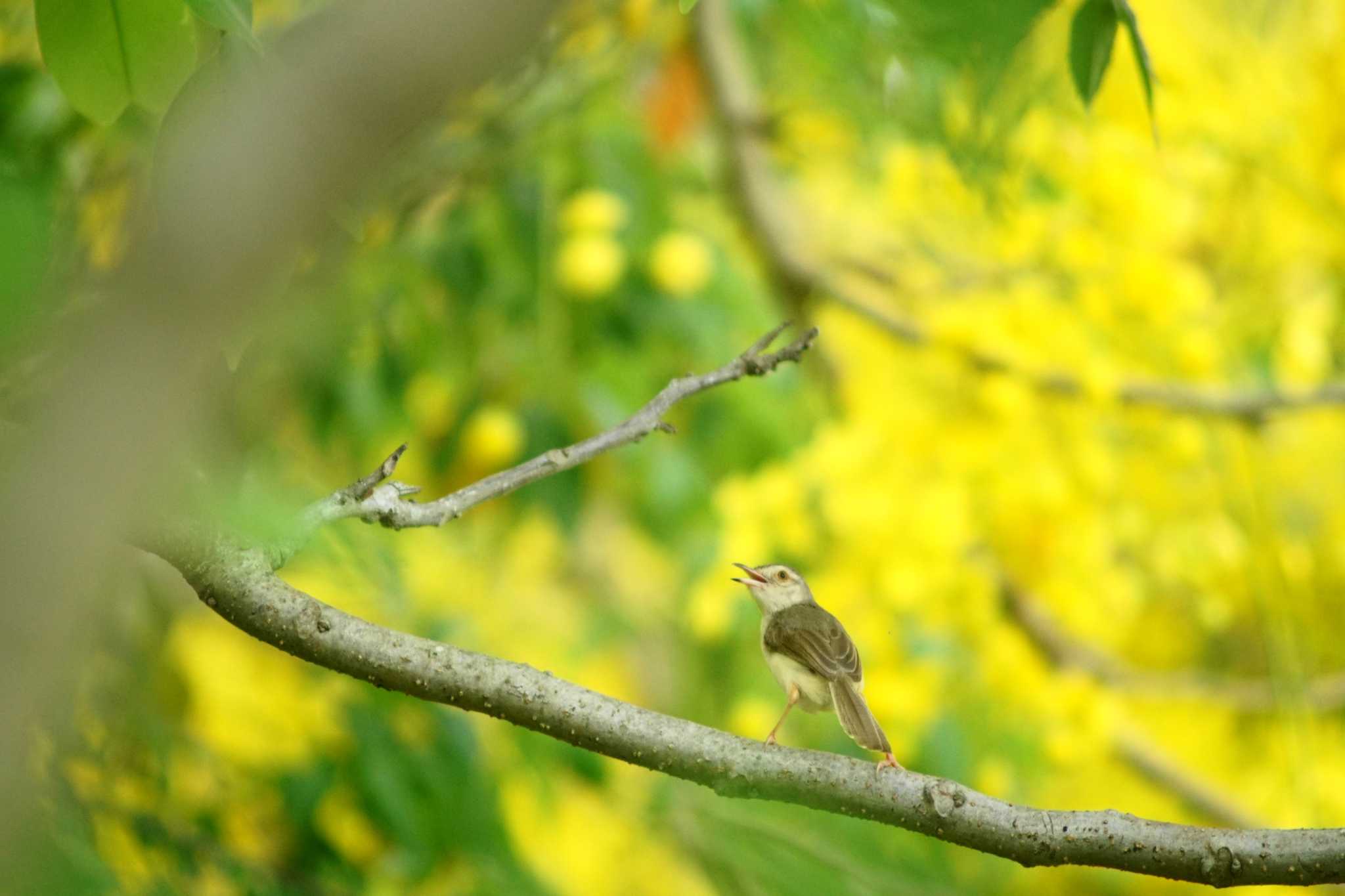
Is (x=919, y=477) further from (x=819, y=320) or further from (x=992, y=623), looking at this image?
(x=819, y=320)

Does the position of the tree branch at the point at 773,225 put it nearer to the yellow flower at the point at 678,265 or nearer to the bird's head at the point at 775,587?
the yellow flower at the point at 678,265

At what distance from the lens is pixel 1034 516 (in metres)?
2.79

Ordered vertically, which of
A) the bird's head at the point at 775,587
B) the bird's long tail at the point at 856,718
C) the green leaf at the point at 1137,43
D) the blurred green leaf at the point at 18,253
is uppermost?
the green leaf at the point at 1137,43

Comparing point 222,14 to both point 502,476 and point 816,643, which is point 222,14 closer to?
point 502,476

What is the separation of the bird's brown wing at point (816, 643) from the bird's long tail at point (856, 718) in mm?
11

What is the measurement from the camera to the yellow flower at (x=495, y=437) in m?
2.50

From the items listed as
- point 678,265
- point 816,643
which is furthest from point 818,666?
point 678,265

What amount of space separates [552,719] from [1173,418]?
225 centimetres

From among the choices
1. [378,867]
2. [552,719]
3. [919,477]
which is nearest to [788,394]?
[919,477]

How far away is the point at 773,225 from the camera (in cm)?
339

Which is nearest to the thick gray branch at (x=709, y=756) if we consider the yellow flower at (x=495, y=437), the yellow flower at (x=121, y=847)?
the yellow flower at (x=121, y=847)

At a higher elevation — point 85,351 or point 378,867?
point 378,867

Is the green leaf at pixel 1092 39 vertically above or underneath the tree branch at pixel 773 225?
underneath

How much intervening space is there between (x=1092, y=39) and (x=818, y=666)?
1.90ft
